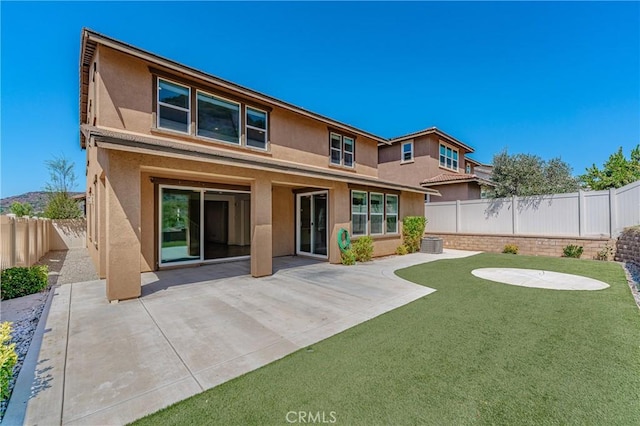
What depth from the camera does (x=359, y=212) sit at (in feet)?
41.1

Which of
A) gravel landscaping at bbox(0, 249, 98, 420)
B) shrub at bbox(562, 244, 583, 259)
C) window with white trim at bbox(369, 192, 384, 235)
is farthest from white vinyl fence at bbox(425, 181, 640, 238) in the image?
gravel landscaping at bbox(0, 249, 98, 420)

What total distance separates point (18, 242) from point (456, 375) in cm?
1251

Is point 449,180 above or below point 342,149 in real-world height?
below

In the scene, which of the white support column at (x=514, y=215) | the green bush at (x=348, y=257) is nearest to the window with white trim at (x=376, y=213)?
the green bush at (x=348, y=257)

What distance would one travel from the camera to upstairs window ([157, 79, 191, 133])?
28.5ft

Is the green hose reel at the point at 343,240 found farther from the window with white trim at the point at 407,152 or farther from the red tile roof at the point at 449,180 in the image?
the window with white trim at the point at 407,152

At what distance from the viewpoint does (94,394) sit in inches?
115

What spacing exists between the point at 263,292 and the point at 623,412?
20.2ft

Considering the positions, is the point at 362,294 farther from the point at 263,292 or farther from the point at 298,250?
the point at 298,250

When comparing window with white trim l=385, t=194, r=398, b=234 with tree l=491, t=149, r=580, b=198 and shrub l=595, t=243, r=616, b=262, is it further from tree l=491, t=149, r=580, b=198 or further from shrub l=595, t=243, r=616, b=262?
shrub l=595, t=243, r=616, b=262

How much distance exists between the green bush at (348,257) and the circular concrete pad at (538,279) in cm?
429

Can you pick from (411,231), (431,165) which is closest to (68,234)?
(411,231)

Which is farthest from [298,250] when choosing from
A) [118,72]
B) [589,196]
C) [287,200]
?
[589,196]

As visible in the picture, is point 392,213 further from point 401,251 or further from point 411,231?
point 401,251
